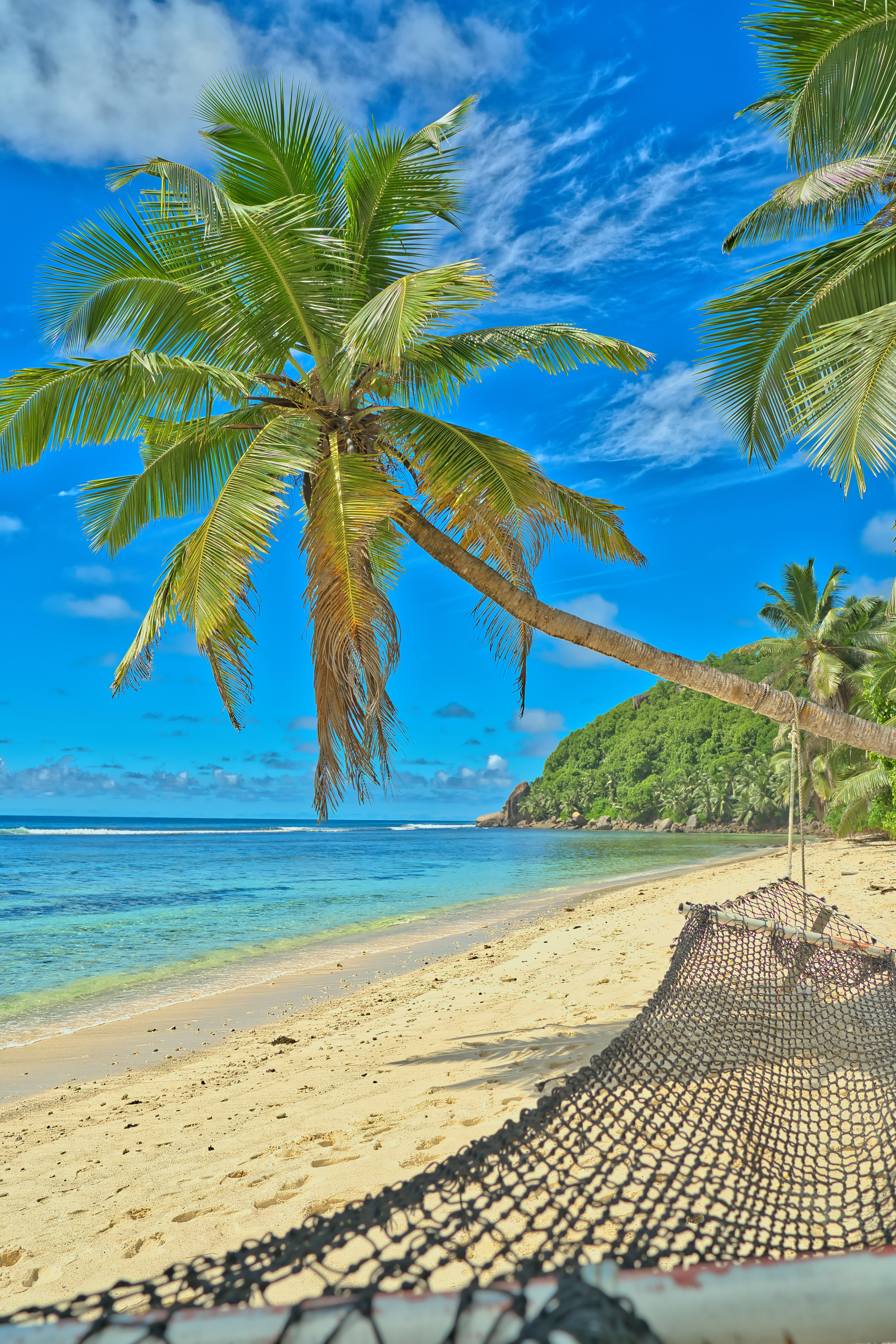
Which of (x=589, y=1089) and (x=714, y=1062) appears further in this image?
(x=714, y=1062)

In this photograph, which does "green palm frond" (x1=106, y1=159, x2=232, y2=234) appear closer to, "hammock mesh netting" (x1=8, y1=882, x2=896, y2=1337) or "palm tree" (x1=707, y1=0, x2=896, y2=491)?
"palm tree" (x1=707, y1=0, x2=896, y2=491)

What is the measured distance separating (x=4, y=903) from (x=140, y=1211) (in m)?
18.7

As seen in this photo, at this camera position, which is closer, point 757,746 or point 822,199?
point 822,199

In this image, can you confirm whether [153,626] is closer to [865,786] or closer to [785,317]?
[785,317]

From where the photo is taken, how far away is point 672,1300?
2.67ft

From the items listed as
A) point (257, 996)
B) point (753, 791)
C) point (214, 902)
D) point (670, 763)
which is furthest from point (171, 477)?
point (670, 763)

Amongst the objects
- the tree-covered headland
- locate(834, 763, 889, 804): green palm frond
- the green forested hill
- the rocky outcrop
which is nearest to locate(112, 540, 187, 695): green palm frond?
locate(834, 763, 889, 804): green palm frond

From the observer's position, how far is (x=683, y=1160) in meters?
1.92

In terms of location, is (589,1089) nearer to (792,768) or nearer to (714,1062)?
(714,1062)

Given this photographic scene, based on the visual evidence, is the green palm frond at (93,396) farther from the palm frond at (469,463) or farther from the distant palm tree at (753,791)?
the distant palm tree at (753,791)

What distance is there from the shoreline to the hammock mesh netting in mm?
4252

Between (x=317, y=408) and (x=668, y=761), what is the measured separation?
256 ft

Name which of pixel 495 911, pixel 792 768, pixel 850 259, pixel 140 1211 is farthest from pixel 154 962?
pixel 850 259

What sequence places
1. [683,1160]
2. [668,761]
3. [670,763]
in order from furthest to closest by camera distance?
[668,761] → [670,763] → [683,1160]
